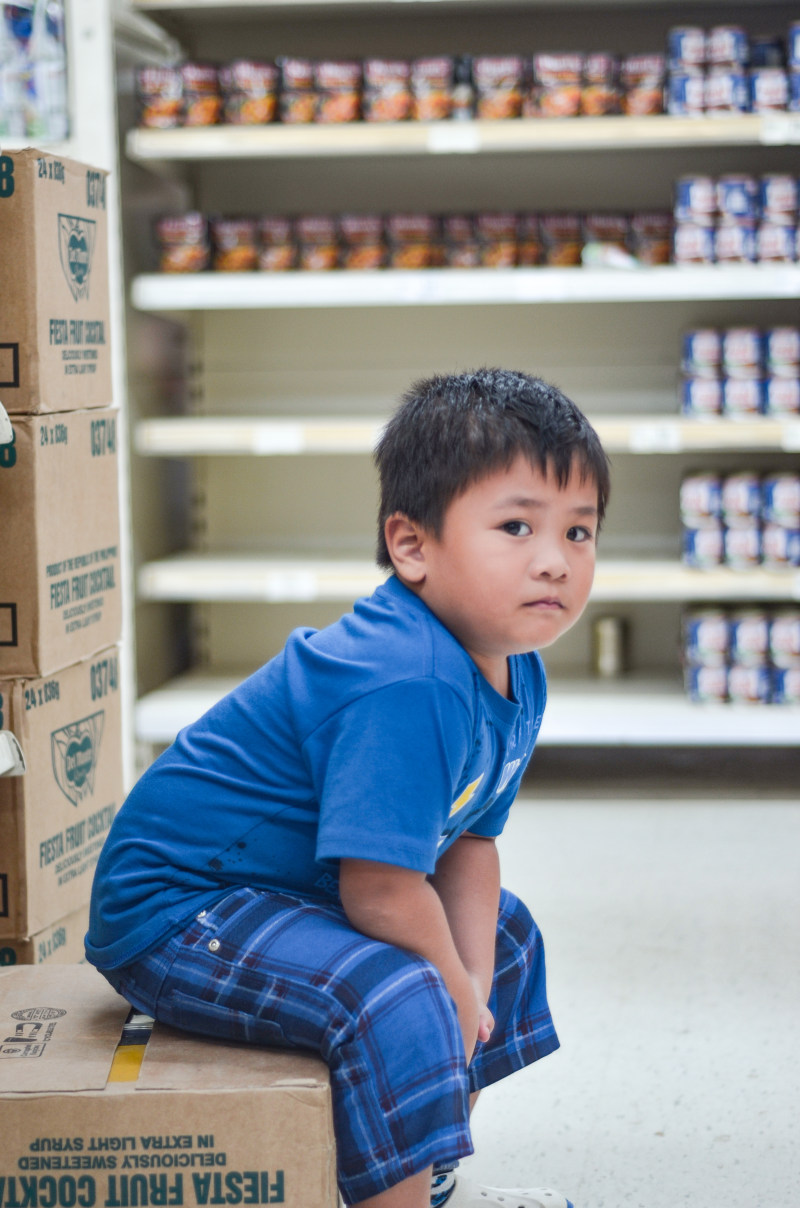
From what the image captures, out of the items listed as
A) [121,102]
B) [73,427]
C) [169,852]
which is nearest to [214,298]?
[121,102]

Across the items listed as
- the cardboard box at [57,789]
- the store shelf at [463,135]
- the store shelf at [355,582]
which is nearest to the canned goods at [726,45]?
the store shelf at [463,135]

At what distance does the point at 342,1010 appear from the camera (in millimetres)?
907

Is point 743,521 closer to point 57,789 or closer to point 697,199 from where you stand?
point 697,199

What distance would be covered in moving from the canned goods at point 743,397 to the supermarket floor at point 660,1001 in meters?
0.91

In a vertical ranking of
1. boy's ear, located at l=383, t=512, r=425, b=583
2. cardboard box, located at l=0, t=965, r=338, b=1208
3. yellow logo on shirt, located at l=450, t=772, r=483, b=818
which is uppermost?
boy's ear, located at l=383, t=512, r=425, b=583

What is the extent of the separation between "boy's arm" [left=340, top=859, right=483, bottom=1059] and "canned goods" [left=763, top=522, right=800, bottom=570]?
6.86 ft

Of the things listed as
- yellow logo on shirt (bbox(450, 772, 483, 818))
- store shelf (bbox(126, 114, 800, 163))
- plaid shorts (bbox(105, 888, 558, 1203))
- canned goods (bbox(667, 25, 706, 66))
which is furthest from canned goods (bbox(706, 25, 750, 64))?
plaid shorts (bbox(105, 888, 558, 1203))

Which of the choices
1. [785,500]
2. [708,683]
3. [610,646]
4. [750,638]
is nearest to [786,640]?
[750,638]

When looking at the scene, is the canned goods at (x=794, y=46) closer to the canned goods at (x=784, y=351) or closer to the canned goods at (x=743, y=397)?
the canned goods at (x=784, y=351)

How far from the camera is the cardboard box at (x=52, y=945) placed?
55.8 inches

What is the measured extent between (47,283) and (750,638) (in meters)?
1.97

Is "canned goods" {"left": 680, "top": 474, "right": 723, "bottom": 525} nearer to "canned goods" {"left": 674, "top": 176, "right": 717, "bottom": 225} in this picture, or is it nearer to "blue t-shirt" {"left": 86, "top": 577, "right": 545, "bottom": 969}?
"canned goods" {"left": 674, "top": 176, "right": 717, "bottom": 225}

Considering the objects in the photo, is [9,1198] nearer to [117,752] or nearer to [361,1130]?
[361,1130]

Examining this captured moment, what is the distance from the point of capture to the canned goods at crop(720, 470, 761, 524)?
2839 millimetres
